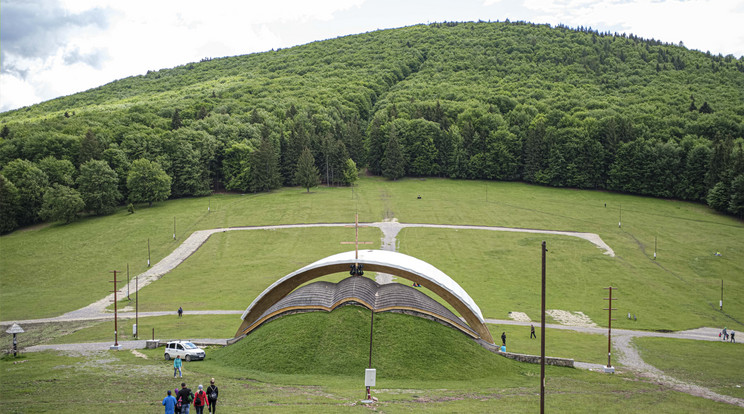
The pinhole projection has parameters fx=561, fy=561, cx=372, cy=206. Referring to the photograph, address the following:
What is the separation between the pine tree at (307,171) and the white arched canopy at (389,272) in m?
74.9

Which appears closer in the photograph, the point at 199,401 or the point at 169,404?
the point at 169,404

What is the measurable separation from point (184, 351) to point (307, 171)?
80161 millimetres

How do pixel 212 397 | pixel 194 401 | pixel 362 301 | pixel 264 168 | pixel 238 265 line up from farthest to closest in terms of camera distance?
pixel 264 168, pixel 238 265, pixel 362 301, pixel 212 397, pixel 194 401

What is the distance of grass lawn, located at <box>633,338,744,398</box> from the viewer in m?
36.4

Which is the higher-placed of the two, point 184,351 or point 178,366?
point 178,366

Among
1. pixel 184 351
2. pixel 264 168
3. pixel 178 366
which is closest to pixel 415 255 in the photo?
pixel 184 351

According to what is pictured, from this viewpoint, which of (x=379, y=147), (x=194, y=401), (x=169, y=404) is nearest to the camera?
(x=169, y=404)

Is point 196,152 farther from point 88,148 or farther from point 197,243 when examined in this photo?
point 197,243

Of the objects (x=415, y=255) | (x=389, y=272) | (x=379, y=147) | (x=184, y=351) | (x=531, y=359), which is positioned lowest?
(x=531, y=359)

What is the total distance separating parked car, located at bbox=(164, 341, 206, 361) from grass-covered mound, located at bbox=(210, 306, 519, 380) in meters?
1.08

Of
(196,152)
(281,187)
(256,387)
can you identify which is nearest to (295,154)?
(281,187)

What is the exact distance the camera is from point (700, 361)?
1706 inches

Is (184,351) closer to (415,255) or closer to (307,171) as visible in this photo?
(415,255)

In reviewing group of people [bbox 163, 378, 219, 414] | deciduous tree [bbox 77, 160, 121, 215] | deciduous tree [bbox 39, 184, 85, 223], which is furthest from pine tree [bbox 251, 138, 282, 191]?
group of people [bbox 163, 378, 219, 414]
